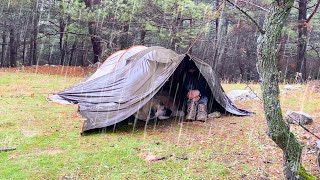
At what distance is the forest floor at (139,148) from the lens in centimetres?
423

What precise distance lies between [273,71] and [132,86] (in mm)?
3877

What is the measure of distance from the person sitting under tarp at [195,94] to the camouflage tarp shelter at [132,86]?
171 millimetres

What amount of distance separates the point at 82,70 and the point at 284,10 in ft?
45.3

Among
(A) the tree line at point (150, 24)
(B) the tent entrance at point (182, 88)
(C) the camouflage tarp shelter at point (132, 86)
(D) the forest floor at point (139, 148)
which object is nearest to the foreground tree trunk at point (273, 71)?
(D) the forest floor at point (139, 148)

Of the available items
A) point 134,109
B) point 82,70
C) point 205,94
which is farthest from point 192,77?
point 82,70

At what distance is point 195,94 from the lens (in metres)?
7.17

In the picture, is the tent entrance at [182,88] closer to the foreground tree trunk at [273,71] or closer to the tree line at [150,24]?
the tree line at [150,24]

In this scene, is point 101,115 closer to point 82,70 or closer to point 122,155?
point 122,155

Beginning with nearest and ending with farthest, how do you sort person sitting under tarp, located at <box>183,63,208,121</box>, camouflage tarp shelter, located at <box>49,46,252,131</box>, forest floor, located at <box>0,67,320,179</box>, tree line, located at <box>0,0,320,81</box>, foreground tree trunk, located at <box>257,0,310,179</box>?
foreground tree trunk, located at <box>257,0,310,179</box>, forest floor, located at <box>0,67,320,179</box>, camouflage tarp shelter, located at <box>49,46,252,131</box>, person sitting under tarp, located at <box>183,63,208,121</box>, tree line, located at <box>0,0,320,81</box>

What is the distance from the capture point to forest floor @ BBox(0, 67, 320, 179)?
4.23m

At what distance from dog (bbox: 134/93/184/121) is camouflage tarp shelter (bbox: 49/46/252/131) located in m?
0.30

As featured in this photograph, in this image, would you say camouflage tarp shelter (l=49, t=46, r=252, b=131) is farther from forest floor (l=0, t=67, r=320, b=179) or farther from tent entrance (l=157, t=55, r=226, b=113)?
forest floor (l=0, t=67, r=320, b=179)

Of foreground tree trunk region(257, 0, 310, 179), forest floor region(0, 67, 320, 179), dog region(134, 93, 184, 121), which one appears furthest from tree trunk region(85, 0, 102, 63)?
foreground tree trunk region(257, 0, 310, 179)

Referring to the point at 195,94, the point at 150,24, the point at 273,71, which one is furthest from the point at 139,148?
the point at 150,24
